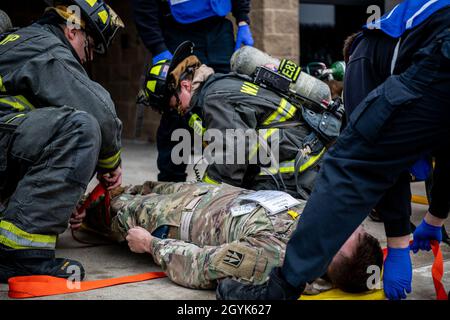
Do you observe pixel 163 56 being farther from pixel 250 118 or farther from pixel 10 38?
pixel 10 38

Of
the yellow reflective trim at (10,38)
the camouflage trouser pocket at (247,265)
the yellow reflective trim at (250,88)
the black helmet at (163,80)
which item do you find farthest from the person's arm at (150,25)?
the camouflage trouser pocket at (247,265)

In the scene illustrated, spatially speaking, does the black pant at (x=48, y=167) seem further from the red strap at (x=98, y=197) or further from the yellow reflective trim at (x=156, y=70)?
the yellow reflective trim at (x=156, y=70)

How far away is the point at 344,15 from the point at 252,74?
3.74m

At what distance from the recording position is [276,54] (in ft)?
20.8

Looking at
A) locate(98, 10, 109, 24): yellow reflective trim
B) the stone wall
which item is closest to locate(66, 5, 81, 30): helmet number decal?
locate(98, 10, 109, 24): yellow reflective trim

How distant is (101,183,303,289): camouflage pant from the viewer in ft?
8.82

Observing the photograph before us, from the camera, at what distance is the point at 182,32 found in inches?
178

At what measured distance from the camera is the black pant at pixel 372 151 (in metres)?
2.12

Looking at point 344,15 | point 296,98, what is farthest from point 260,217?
point 344,15

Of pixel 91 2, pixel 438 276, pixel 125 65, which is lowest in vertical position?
pixel 125 65

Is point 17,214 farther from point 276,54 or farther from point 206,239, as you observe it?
point 276,54

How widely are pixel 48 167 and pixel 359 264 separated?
54.7 inches

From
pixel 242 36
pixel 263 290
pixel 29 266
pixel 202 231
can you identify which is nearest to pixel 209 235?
Result: pixel 202 231

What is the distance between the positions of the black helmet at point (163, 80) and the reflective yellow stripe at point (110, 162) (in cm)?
66
